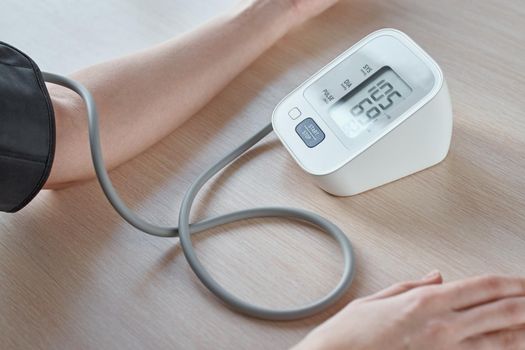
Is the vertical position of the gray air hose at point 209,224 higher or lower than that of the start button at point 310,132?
lower

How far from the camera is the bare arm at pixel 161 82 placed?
752mm

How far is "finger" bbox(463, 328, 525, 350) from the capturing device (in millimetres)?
567

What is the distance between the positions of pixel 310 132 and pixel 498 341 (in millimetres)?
257

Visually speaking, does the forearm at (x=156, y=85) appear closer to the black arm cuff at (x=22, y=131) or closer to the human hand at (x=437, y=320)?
the black arm cuff at (x=22, y=131)

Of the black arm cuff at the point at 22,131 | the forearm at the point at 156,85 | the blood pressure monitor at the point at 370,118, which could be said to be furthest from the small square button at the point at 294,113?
the black arm cuff at the point at 22,131

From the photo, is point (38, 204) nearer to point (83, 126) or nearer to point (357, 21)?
point (83, 126)

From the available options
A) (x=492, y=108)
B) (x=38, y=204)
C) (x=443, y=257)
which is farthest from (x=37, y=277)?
(x=492, y=108)

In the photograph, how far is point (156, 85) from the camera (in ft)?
2.65

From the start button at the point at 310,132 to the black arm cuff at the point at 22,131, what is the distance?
0.23 metres

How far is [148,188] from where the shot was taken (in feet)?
2.43

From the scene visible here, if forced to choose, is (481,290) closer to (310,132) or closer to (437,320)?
(437,320)

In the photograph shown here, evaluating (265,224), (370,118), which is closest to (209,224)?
(265,224)

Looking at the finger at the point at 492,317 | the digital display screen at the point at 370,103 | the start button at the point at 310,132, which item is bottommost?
the finger at the point at 492,317

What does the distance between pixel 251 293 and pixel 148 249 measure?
0.36ft
